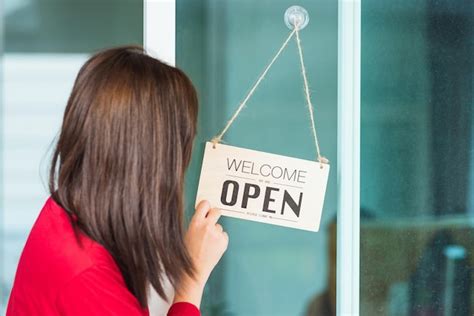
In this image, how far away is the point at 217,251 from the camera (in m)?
1.11

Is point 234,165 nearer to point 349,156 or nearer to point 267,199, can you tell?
point 267,199

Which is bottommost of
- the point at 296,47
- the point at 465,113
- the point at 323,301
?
the point at 323,301

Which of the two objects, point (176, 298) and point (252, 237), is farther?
point (252, 237)

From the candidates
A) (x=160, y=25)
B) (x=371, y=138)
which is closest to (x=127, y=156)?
(x=160, y=25)

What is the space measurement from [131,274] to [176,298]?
0.14 meters

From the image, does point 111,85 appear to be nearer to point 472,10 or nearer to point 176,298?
point 176,298

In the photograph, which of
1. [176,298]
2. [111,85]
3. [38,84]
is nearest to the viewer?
[111,85]

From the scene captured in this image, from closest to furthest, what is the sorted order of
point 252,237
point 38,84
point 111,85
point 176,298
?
point 111,85, point 176,298, point 252,237, point 38,84

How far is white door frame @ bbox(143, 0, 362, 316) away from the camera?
1.22 m

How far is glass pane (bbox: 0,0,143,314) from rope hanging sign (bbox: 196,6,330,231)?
1.13 metres

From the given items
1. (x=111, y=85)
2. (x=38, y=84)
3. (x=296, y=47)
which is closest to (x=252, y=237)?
(x=296, y=47)

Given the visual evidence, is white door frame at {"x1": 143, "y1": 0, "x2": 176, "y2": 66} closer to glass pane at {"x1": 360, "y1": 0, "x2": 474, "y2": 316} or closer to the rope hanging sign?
the rope hanging sign

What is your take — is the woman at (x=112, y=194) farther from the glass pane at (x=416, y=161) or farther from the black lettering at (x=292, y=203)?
the glass pane at (x=416, y=161)

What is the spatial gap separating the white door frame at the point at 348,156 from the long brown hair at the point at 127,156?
384mm
